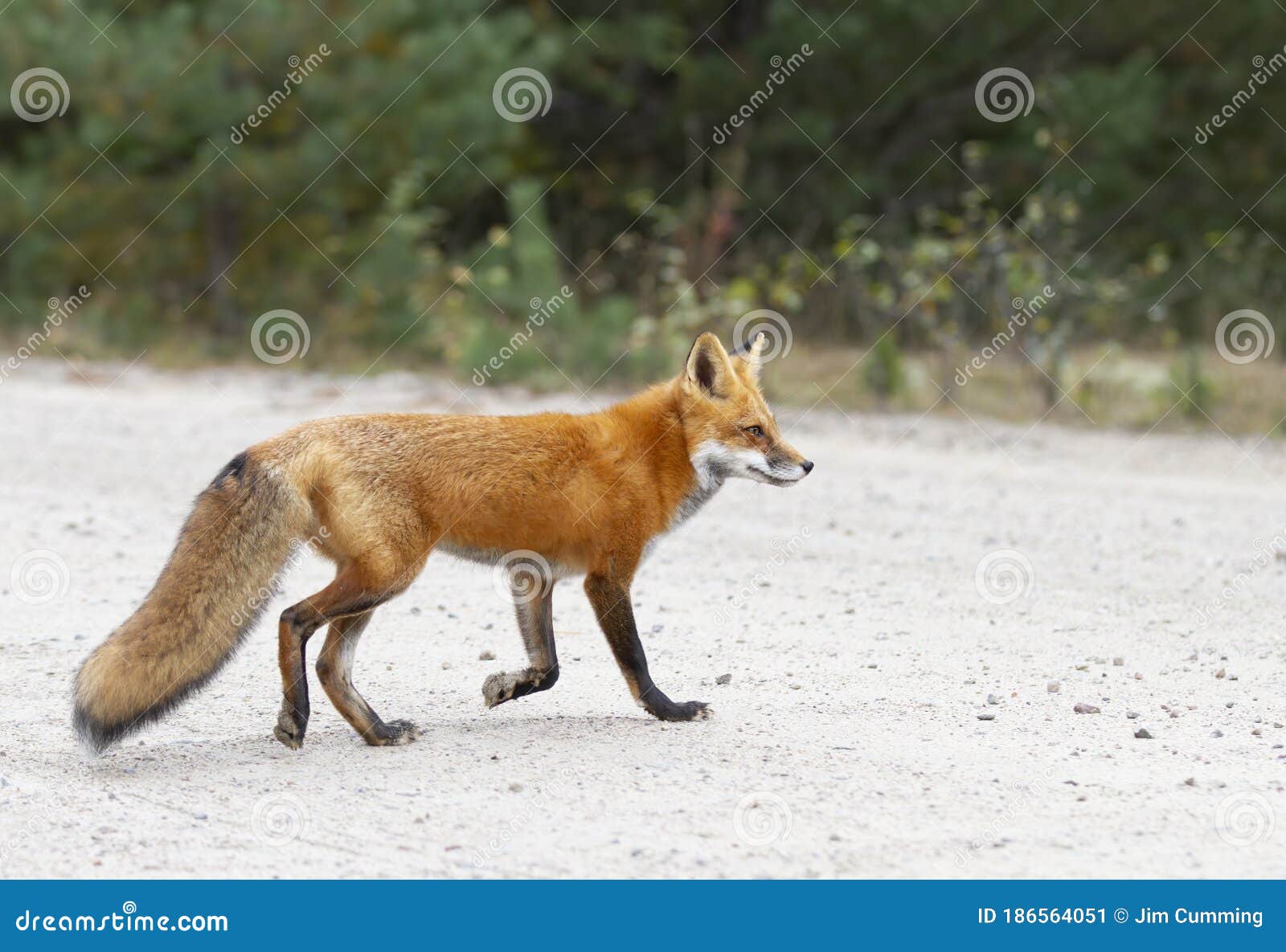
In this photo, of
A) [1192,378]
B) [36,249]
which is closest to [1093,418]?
[1192,378]

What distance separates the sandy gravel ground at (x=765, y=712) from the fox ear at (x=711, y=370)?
1228mm

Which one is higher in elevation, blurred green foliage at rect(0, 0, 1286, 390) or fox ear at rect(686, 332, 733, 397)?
blurred green foliage at rect(0, 0, 1286, 390)

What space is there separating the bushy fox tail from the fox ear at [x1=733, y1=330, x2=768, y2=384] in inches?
70.4

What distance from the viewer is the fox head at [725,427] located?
5.61m

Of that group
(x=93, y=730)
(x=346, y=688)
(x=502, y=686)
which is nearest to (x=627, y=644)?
(x=502, y=686)

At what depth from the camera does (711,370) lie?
5688 mm

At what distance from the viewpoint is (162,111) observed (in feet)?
55.4

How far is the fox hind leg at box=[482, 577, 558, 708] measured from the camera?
5590mm

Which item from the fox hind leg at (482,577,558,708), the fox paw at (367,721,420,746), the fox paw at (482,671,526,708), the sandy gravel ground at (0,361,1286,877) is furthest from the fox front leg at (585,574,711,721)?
the fox paw at (367,721,420,746)

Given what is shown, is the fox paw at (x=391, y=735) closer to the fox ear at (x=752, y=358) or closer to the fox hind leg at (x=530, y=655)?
the fox hind leg at (x=530, y=655)

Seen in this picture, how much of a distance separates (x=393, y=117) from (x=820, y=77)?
659 centimetres

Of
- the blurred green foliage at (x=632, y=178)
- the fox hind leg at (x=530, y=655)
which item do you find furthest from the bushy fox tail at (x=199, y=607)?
the blurred green foliage at (x=632, y=178)

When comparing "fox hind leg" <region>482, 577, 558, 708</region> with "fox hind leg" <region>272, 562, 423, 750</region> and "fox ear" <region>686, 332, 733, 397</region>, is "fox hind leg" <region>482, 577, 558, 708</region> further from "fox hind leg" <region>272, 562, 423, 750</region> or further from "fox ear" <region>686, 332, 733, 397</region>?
"fox ear" <region>686, 332, 733, 397</region>

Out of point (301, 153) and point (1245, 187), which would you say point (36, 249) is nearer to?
point (301, 153)
